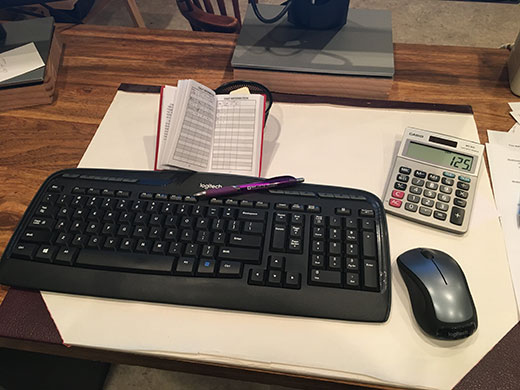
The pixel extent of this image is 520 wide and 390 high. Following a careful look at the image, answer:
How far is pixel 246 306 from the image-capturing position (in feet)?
1.59

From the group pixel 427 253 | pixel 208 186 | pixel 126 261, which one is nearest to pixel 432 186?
pixel 427 253

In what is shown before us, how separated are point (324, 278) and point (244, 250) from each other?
11 cm

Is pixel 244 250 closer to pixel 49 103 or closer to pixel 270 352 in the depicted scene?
pixel 270 352

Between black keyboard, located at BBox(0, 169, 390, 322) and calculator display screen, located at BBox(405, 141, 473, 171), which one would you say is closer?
black keyboard, located at BBox(0, 169, 390, 322)

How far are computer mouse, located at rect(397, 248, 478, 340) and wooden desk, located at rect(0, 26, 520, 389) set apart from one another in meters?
0.30

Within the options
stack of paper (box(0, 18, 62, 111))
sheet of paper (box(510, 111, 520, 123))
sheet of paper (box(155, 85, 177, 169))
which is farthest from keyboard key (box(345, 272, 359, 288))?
stack of paper (box(0, 18, 62, 111))

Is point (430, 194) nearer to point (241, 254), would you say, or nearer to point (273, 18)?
point (241, 254)

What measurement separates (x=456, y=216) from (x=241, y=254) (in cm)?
31

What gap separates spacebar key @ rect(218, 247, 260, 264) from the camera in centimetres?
51

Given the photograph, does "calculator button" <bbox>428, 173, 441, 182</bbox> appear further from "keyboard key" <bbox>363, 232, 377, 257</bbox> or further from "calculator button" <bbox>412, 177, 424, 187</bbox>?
"keyboard key" <bbox>363, 232, 377, 257</bbox>

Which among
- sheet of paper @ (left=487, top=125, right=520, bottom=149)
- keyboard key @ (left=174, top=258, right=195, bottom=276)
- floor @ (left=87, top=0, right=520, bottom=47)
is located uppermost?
Result: sheet of paper @ (left=487, top=125, right=520, bottom=149)

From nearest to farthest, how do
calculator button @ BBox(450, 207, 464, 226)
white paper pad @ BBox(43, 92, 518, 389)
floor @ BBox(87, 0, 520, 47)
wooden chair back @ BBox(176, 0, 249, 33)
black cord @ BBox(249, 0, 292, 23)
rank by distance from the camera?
white paper pad @ BBox(43, 92, 518, 389) < calculator button @ BBox(450, 207, 464, 226) < black cord @ BBox(249, 0, 292, 23) < wooden chair back @ BBox(176, 0, 249, 33) < floor @ BBox(87, 0, 520, 47)

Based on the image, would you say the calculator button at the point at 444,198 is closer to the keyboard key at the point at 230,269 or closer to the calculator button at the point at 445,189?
the calculator button at the point at 445,189

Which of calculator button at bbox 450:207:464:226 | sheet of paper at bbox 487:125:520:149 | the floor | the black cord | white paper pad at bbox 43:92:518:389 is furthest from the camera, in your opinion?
the floor
